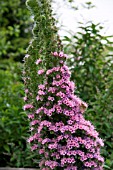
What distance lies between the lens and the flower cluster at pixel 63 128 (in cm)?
252

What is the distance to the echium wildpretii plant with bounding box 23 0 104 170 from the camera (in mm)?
2527

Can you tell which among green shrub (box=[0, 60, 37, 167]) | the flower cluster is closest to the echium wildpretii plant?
the flower cluster

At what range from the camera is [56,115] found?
2590 millimetres

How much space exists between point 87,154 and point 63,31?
1.91 metres

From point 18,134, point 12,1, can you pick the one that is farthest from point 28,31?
point 18,134

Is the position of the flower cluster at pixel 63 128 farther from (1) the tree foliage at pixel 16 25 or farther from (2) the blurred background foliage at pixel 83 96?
(1) the tree foliage at pixel 16 25

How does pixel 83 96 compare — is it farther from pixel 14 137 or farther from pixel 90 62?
pixel 14 137

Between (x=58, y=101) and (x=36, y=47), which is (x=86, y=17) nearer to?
(x=36, y=47)

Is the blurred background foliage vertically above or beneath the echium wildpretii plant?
above

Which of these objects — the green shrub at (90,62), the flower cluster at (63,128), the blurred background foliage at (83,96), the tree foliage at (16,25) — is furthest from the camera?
the tree foliage at (16,25)

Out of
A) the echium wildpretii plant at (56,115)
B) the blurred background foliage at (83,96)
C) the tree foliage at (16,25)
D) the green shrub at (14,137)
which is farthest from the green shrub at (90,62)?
the tree foliage at (16,25)

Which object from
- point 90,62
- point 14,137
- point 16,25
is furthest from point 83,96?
point 16,25

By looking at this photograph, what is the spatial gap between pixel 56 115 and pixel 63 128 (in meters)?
0.11

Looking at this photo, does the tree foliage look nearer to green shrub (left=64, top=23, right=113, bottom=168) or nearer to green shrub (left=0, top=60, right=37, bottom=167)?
green shrub (left=64, top=23, right=113, bottom=168)
